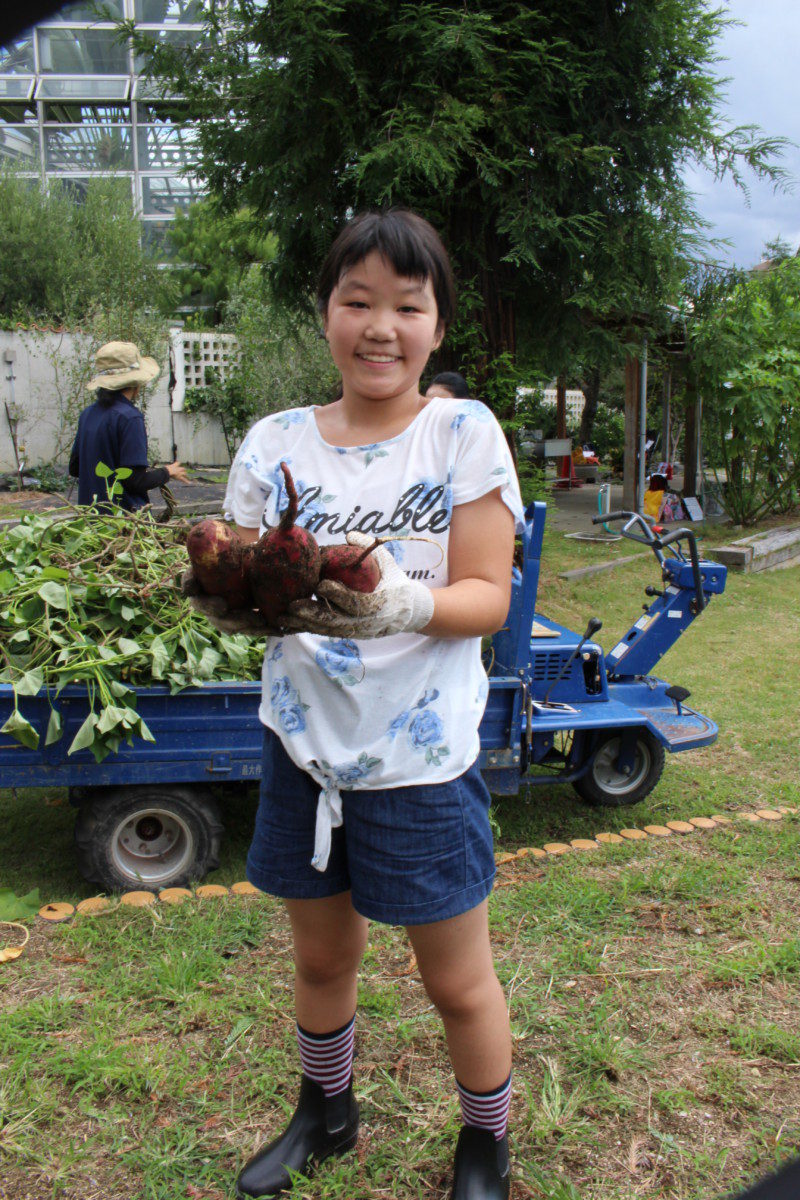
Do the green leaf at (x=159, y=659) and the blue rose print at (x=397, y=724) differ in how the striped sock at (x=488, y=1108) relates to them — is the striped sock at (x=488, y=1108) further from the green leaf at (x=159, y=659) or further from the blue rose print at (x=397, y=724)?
the green leaf at (x=159, y=659)

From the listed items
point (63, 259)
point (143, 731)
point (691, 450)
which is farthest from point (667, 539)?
point (63, 259)

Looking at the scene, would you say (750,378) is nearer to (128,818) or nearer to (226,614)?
(128,818)

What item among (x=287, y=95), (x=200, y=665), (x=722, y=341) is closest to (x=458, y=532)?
(x=200, y=665)

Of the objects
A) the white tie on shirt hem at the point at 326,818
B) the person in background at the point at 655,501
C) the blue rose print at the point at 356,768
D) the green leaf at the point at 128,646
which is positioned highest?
the blue rose print at the point at 356,768

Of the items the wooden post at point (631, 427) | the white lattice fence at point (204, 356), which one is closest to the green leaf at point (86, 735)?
the wooden post at point (631, 427)

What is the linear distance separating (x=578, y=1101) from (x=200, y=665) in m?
1.80

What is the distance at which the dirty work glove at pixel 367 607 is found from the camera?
1.33 metres

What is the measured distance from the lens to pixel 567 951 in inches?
108

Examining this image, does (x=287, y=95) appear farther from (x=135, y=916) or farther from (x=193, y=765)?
(x=135, y=916)

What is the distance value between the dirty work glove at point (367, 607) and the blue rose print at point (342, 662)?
0.47ft

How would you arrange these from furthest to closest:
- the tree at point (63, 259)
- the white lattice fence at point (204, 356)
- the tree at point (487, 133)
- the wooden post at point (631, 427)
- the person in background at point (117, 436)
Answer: the tree at point (63, 259) < the white lattice fence at point (204, 356) < the wooden post at point (631, 427) < the tree at point (487, 133) < the person in background at point (117, 436)

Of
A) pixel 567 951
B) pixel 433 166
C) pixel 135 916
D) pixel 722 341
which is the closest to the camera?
pixel 567 951

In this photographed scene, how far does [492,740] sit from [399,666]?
214cm

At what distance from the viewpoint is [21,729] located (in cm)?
296
